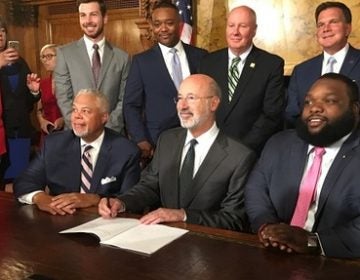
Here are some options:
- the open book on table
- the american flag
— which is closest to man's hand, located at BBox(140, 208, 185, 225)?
the open book on table

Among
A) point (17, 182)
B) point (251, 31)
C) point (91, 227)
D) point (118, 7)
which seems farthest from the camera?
point (118, 7)

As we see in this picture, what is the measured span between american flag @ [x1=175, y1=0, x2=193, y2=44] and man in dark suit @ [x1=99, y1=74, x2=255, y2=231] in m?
2.10

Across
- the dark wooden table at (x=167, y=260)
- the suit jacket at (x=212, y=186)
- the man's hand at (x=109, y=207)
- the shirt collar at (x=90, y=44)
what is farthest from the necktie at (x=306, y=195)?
the shirt collar at (x=90, y=44)

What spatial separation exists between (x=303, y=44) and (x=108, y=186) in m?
2.74

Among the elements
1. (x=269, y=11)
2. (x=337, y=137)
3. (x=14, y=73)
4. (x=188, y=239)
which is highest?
(x=269, y=11)

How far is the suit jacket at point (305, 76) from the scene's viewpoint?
3143 millimetres

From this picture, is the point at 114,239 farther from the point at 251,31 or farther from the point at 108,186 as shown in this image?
the point at 251,31

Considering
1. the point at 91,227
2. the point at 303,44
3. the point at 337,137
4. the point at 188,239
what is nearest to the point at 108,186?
the point at 91,227

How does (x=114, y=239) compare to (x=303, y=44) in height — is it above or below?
below

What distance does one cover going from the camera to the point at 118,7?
5855 millimetres

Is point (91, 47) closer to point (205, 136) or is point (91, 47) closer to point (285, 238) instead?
point (205, 136)

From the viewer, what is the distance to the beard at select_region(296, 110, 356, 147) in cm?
228

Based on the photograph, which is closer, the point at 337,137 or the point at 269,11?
the point at 337,137

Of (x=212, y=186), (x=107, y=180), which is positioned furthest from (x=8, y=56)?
(x=212, y=186)
